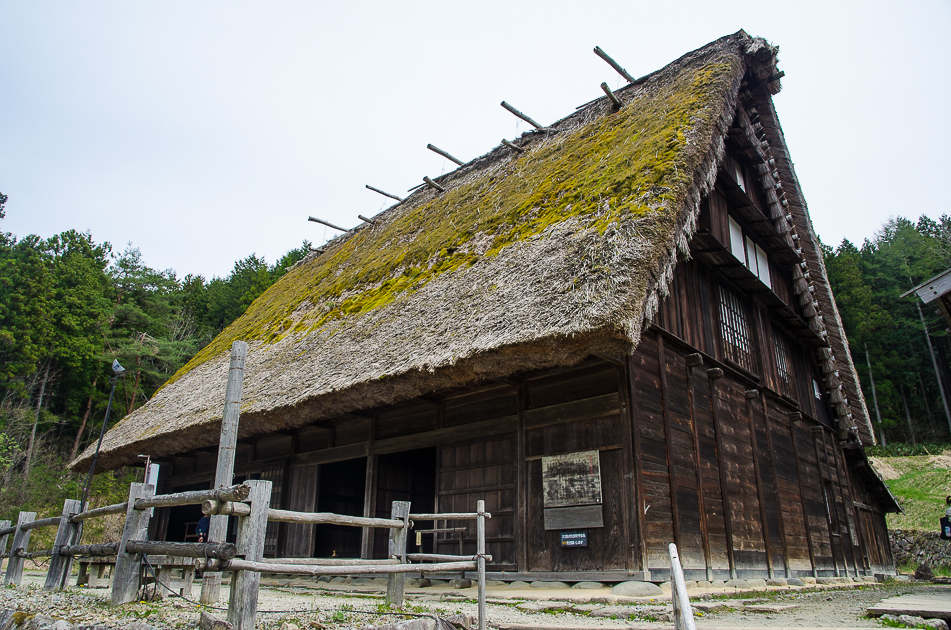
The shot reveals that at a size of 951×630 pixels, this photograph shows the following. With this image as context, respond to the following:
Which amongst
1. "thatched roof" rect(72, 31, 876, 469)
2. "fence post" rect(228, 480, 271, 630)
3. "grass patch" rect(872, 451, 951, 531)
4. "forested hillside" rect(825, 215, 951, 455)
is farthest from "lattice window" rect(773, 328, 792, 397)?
"forested hillside" rect(825, 215, 951, 455)

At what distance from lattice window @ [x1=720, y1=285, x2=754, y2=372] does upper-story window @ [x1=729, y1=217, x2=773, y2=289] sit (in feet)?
2.00

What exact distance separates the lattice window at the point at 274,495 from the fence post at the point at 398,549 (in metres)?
5.42

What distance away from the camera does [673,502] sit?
641cm

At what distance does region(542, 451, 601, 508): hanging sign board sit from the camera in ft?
20.7

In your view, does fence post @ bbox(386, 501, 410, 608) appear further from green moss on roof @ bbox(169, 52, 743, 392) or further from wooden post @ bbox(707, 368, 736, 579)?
wooden post @ bbox(707, 368, 736, 579)

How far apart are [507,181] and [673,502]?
18.9ft

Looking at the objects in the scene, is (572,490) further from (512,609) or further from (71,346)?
(71,346)

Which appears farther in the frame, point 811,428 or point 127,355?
point 127,355

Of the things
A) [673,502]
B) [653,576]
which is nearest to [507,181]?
[673,502]

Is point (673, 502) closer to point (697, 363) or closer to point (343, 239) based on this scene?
point (697, 363)

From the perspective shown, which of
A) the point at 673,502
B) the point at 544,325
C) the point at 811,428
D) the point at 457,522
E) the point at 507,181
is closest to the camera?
the point at 544,325

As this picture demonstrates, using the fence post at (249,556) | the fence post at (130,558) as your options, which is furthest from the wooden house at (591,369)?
the fence post at (249,556)

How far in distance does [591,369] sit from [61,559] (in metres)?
5.60

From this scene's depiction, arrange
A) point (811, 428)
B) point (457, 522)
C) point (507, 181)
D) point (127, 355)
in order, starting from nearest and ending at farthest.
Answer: point (457, 522), point (507, 181), point (811, 428), point (127, 355)
